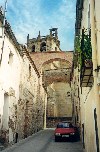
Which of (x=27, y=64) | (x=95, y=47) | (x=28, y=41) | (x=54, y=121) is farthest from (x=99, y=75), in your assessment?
(x=28, y=41)

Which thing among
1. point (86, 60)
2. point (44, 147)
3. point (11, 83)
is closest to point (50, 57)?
point (11, 83)

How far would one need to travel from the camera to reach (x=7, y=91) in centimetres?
1293

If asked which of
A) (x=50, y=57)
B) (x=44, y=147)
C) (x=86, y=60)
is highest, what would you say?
(x=50, y=57)

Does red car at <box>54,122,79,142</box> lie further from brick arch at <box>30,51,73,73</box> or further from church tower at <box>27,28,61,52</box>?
church tower at <box>27,28,61,52</box>

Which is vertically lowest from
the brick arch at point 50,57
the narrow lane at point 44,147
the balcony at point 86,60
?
the narrow lane at point 44,147

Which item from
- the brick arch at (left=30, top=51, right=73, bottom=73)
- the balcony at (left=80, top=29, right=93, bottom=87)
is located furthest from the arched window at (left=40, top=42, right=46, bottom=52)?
the balcony at (left=80, top=29, right=93, bottom=87)

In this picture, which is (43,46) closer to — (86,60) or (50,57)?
(50,57)

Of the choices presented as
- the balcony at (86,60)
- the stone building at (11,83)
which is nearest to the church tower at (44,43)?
the stone building at (11,83)

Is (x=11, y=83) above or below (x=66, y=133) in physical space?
above

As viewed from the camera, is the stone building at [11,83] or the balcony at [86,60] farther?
the stone building at [11,83]

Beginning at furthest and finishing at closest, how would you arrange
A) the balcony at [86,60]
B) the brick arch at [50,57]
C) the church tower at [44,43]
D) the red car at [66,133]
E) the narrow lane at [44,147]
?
1. the church tower at [44,43]
2. the brick arch at [50,57]
3. the red car at [66,133]
4. the narrow lane at [44,147]
5. the balcony at [86,60]

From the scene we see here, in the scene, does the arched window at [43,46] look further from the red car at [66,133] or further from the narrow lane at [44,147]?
the narrow lane at [44,147]

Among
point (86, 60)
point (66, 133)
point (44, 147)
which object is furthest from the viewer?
point (66, 133)

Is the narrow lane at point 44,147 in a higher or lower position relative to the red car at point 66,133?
lower
